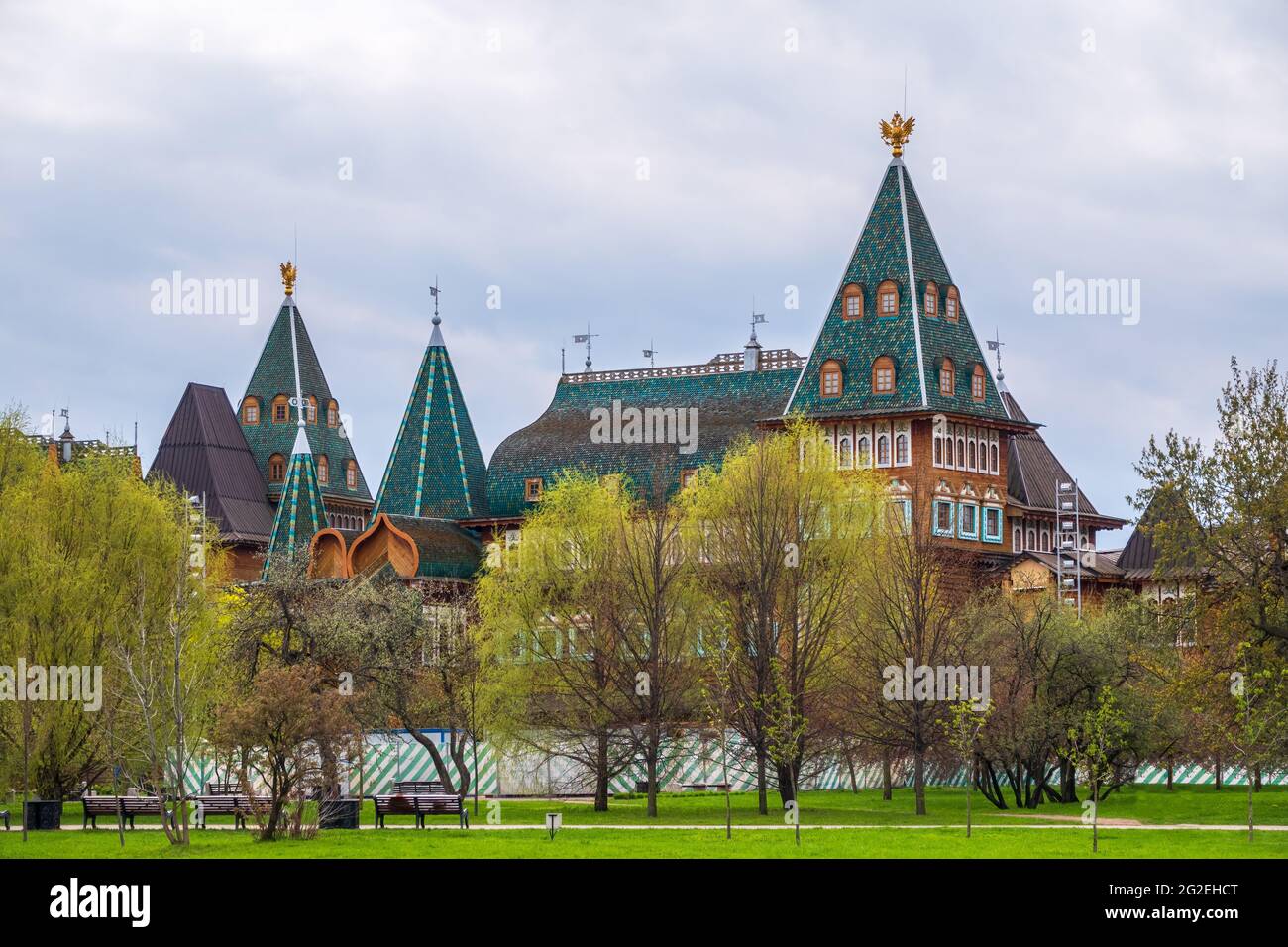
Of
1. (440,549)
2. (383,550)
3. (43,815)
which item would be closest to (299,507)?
(383,550)

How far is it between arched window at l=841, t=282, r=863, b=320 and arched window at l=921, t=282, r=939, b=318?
8.23 feet

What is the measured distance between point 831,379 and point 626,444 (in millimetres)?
16028

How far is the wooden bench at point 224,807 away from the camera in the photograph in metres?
42.6

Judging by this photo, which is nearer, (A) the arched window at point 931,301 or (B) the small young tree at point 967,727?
(B) the small young tree at point 967,727

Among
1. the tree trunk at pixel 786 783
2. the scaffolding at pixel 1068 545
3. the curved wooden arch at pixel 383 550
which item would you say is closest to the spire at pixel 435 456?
the curved wooden arch at pixel 383 550

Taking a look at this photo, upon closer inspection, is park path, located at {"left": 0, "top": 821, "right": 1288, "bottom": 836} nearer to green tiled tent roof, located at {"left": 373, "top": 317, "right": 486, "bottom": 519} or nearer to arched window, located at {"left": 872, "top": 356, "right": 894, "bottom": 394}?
arched window, located at {"left": 872, "top": 356, "right": 894, "bottom": 394}

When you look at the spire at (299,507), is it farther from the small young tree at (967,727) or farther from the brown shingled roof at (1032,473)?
the small young tree at (967,727)

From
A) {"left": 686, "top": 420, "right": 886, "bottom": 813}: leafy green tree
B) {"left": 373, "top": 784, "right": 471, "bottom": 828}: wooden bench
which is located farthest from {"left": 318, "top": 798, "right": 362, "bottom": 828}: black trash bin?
{"left": 686, "top": 420, "right": 886, "bottom": 813}: leafy green tree

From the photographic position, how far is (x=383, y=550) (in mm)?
90500

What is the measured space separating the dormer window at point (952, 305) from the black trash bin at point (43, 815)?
47274 millimetres

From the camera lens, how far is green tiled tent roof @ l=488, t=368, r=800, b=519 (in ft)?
295
